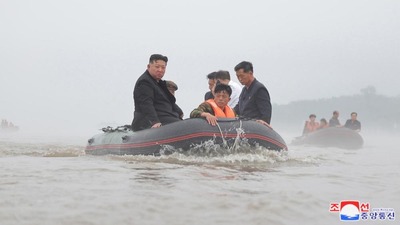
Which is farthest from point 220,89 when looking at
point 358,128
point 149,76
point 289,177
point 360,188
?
point 358,128

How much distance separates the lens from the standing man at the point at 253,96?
7.18 m

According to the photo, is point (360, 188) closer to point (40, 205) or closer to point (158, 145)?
point (40, 205)

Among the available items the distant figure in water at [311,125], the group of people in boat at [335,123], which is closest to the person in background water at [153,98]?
the group of people in boat at [335,123]

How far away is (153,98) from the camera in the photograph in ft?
22.9

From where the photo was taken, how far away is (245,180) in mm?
3818

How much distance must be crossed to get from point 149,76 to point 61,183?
12.7 ft

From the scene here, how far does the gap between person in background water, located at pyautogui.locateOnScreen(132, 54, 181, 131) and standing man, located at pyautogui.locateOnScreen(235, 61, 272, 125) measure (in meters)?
1.25

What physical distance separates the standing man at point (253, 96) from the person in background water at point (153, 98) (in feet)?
4.09

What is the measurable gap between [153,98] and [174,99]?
1.96 ft

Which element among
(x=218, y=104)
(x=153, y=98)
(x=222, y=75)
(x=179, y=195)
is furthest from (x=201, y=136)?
(x=179, y=195)

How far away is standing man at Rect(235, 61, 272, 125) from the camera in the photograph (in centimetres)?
718

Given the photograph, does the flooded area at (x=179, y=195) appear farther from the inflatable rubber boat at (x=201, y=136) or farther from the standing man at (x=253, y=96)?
the standing man at (x=253, y=96)

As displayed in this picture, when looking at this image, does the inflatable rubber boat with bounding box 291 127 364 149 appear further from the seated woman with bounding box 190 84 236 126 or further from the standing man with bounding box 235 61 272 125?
the seated woman with bounding box 190 84 236 126

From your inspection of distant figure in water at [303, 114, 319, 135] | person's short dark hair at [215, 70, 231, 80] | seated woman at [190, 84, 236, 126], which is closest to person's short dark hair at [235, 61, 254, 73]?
person's short dark hair at [215, 70, 231, 80]
